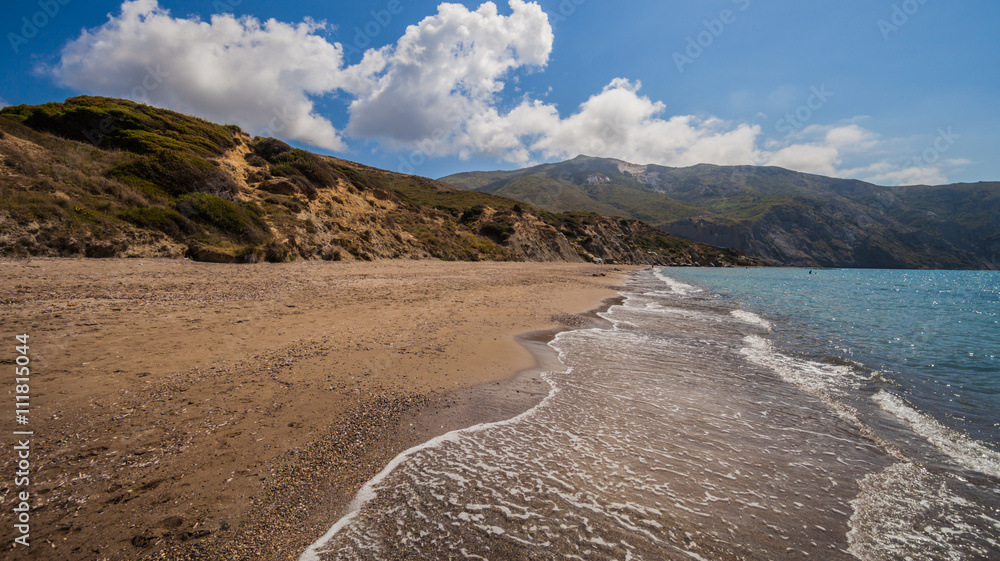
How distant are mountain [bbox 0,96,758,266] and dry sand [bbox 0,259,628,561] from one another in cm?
416

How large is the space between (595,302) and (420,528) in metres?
15.2

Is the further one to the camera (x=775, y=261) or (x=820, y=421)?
(x=775, y=261)

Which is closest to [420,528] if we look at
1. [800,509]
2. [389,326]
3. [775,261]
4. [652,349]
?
[800,509]

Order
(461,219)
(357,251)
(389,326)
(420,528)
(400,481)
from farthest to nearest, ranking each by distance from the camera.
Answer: (461,219) → (357,251) → (389,326) → (400,481) → (420,528)

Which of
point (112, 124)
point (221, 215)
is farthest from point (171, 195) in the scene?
point (112, 124)

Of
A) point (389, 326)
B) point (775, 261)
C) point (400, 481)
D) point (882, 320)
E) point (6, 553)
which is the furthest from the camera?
point (775, 261)

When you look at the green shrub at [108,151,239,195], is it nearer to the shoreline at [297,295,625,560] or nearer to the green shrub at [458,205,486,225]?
the shoreline at [297,295,625,560]

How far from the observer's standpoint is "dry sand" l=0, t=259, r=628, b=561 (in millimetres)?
2678

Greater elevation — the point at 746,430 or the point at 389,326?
the point at 389,326

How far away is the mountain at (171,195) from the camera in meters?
13.1

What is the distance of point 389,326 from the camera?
873cm

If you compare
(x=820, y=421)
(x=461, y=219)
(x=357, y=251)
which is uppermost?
(x=461, y=219)

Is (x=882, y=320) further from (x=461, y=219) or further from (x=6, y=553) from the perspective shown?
(x=461, y=219)

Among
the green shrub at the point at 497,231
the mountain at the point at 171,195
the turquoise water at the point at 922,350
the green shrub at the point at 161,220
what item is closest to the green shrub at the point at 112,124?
the mountain at the point at 171,195
